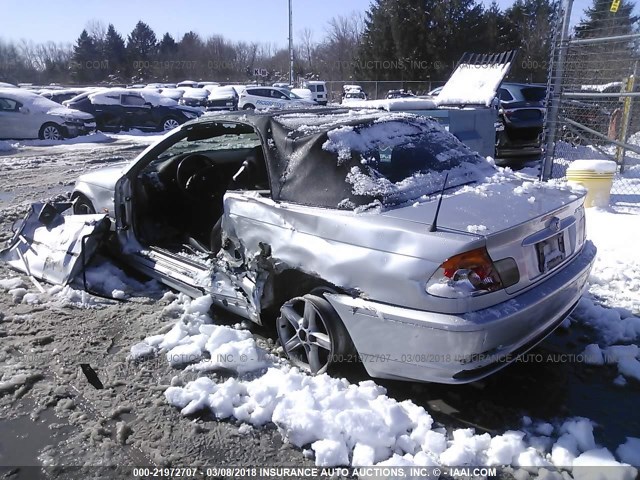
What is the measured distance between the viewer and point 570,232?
10.5ft

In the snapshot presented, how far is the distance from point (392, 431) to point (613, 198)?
6793 millimetres

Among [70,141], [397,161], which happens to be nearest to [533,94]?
[397,161]

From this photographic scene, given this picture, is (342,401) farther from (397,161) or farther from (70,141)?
(70,141)

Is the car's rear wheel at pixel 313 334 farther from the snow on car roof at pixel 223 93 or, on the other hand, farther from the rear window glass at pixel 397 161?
the snow on car roof at pixel 223 93

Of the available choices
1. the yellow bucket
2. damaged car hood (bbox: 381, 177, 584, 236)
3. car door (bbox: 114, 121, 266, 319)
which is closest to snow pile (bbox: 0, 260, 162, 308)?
car door (bbox: 114, 121, 266, 319)

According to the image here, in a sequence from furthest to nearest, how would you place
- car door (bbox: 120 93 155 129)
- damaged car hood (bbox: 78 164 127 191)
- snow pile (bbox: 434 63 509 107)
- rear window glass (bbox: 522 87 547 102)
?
car door (bbox: 120 93 155 129)
rear window glass (bbox: 522 87 547 102)
snow pile (bbox: 434 63 509 107)
damaged car hood (bbox: 78 164 127 191)

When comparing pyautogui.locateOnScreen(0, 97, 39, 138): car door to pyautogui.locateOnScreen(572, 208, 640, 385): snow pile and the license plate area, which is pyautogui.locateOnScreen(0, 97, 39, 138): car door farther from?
the license plate area

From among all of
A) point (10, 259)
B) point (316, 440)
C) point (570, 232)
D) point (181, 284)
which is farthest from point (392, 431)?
point (10, 259)

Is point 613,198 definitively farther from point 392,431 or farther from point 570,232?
point 392,431

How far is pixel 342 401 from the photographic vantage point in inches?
112

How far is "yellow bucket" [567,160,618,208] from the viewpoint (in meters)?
6.84

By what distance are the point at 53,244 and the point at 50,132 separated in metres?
15.0

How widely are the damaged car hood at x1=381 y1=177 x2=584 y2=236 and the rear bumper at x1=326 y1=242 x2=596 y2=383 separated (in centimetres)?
40

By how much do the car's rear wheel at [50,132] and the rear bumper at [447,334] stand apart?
17.8 metres
